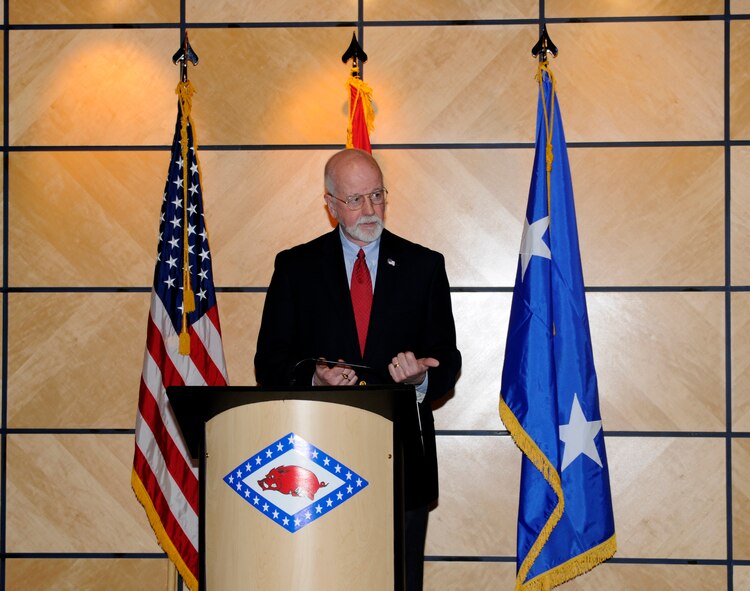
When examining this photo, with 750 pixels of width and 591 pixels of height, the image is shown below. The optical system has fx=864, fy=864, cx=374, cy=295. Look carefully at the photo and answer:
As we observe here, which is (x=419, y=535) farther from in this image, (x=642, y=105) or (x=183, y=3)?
(x=183, y=3)

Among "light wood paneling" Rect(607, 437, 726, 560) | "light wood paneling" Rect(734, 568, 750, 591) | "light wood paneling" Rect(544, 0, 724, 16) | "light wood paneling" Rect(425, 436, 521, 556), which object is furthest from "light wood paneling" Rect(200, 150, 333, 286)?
"light wood paneling" Rect(734, 568, 750, 591)

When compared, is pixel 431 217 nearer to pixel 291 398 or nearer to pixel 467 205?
pixel 467 205

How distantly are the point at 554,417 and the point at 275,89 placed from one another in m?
1.90

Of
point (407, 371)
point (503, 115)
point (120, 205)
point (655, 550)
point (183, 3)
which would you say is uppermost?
point (183, 3)

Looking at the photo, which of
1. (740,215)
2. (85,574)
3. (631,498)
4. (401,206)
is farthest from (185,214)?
(740,215)

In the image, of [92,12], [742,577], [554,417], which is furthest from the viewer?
[92,12]

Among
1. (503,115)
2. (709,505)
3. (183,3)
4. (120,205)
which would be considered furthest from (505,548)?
(183,3)

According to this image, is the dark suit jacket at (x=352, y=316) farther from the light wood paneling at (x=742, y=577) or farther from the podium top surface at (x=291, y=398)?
the light wood paneling at (x=742, y=577)

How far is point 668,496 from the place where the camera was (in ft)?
12.4

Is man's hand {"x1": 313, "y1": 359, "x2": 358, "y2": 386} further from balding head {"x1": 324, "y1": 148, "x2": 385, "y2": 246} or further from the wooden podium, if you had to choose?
balding head {"x1": 324, "y1": 148, "x2": 385, "y2": 246}

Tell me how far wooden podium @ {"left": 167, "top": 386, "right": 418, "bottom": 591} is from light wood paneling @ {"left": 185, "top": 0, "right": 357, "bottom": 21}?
2269 mm

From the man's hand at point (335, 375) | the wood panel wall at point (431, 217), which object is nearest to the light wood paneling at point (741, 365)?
the wood panel wall at point (431, 217)

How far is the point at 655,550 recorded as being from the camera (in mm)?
3762

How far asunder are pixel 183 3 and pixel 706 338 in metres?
2.79
